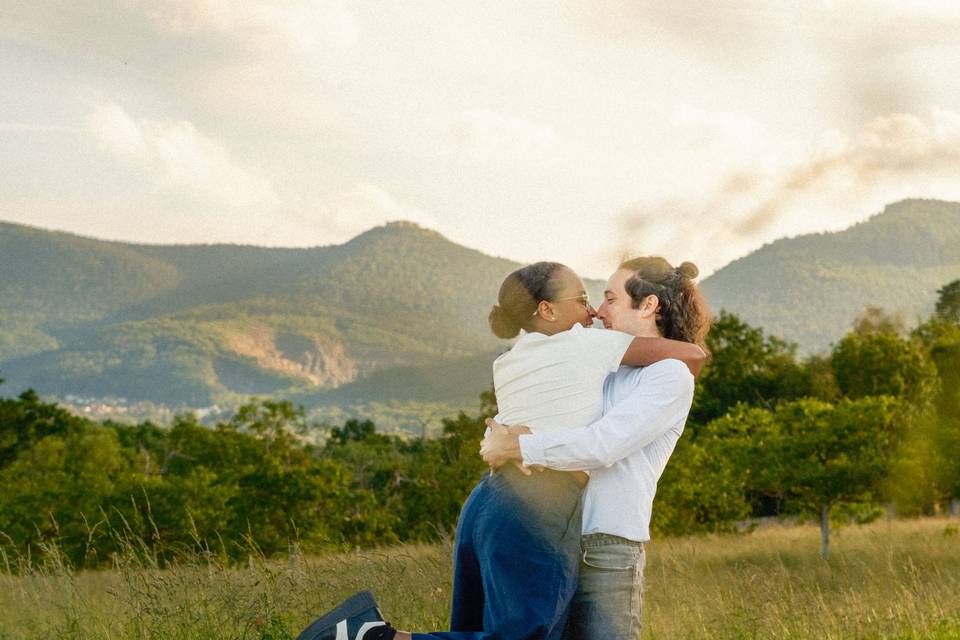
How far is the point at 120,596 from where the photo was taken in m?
5.11

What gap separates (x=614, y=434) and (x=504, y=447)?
14.2 inches

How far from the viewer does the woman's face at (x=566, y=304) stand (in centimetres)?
346

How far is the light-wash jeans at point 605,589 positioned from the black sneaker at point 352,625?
23.7 inches

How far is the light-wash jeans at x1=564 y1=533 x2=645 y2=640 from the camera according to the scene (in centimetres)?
323

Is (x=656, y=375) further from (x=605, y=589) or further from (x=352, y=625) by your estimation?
(x=352, y=625)

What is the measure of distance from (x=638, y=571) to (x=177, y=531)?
14292 millimetres

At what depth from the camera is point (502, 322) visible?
11.5 ft

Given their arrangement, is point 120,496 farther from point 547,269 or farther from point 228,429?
point 547,269

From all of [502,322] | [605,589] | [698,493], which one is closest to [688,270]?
[502,322]

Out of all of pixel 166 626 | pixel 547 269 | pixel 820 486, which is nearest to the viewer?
pixel 547 269

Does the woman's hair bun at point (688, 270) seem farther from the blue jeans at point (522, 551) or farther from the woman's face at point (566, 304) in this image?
the blue jeans at point (522, 551)

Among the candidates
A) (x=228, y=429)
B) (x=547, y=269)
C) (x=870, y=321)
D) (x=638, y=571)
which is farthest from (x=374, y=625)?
(x=870, y=321)

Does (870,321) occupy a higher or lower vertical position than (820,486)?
higher

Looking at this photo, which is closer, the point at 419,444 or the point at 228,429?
the point at 228,429
